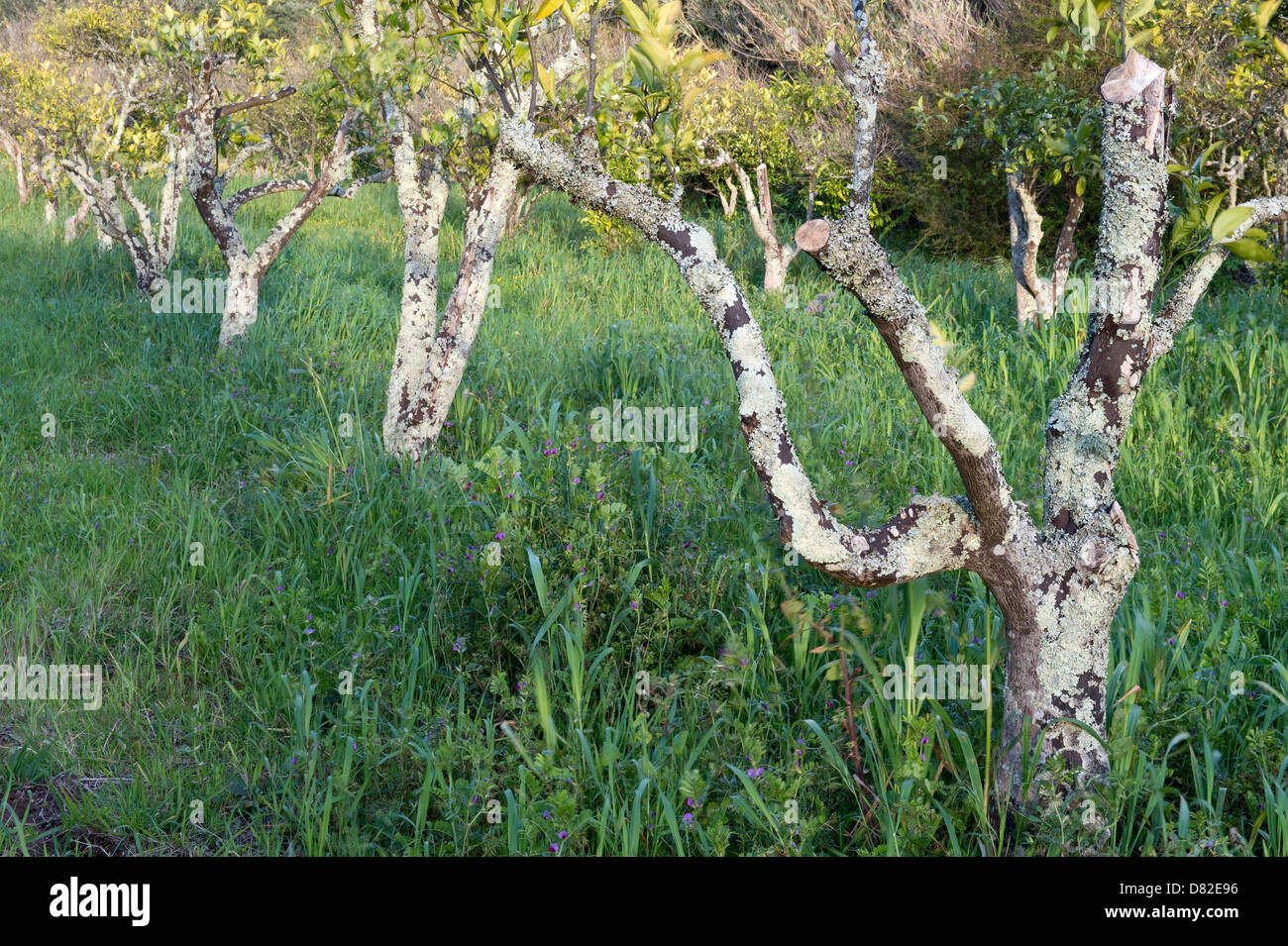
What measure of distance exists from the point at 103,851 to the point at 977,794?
96.9 inches

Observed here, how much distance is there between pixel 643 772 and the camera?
2.71 m

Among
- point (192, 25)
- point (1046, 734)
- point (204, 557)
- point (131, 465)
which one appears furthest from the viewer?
point (192, 25)

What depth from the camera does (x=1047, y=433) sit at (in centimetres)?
257

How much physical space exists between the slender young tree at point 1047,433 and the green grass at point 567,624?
261 millimetres

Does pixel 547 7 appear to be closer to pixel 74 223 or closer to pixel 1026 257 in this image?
pixel 1026 257

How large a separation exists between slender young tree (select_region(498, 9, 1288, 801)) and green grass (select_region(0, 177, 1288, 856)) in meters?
0.26

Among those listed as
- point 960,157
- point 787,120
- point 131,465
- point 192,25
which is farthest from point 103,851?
point 960,157

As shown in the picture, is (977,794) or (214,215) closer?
(977,794)

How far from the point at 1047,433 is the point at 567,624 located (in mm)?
1728

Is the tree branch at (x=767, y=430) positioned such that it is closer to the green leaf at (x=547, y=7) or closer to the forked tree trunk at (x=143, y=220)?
the green leaf at (x=547, y=7)

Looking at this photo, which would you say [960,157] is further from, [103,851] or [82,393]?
[103,851]

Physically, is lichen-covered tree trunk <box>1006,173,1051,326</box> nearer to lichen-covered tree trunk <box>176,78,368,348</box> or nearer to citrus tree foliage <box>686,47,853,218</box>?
citrus tree foliage <box>686,47,853,218</box>

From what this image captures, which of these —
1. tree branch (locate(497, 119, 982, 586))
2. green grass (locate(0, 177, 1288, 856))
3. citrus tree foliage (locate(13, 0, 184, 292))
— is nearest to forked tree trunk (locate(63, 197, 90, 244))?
citrus tree foliage (locate(13, 0, 184, 292))

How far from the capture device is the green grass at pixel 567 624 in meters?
2.74
